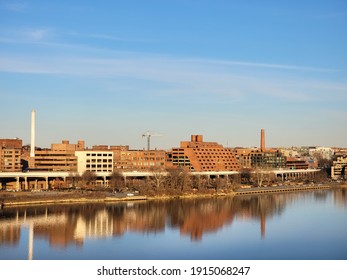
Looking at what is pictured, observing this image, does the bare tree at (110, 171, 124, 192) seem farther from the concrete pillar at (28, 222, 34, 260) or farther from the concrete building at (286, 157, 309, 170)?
the concrete building at (286, 157, 309, 170)

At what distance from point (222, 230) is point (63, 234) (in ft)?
19.9

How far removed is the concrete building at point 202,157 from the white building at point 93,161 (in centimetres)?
732

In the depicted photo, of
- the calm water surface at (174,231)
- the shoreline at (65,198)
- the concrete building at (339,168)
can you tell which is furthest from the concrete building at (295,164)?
the calm water surface at (174,231)

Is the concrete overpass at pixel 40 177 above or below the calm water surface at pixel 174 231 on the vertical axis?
above

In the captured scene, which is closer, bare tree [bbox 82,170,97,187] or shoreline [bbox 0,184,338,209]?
shoreline [bbox 0,184,338,209]

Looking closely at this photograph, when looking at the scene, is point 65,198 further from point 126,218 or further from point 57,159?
point 57,159

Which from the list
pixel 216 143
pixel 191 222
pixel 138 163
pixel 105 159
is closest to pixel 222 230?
pixel 191 222

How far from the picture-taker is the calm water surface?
17531mm

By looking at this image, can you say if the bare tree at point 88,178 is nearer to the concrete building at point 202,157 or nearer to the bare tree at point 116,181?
the bare tree at point 116,181

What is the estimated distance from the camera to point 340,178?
58.1 m

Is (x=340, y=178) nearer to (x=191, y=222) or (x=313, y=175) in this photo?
(x=313, y=175)

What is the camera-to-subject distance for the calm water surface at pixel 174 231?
17531mm

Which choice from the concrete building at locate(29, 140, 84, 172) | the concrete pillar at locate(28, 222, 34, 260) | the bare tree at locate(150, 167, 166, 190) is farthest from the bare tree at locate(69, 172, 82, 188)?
the concrete pillar at locate(28, 222, 34, 260)

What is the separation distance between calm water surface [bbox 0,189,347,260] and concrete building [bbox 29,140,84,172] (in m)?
13.9
